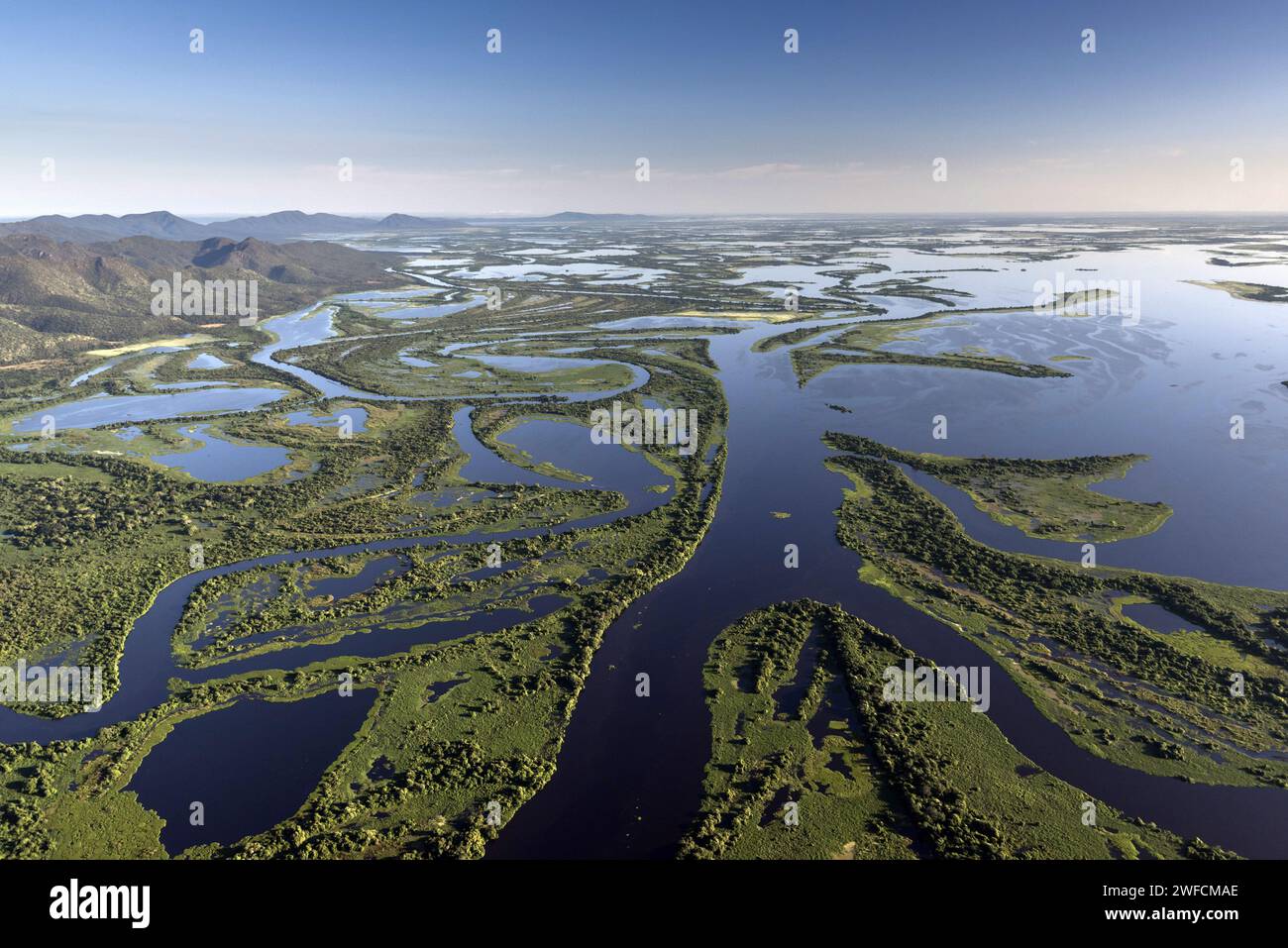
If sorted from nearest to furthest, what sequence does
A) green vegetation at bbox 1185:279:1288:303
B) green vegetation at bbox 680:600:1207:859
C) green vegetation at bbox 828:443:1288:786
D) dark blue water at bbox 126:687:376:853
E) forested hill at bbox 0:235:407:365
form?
1. green vegetation at bbox 680:600:1207:859
2. dark blue water at bbox 126:687:376:853
3. green vegetation at bbox 828:443:1288:786
4. forested hill at bbox 0:235:407:365
5. green vegetation at bbox 1185:279:1288:303

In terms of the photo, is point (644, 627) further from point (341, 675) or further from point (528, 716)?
point (341, 675)

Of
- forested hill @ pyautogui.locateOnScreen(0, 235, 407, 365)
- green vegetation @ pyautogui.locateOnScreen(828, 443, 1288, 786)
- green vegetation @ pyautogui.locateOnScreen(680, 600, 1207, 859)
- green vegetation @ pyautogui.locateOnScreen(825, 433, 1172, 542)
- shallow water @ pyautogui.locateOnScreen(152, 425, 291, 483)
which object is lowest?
green vegetation @ pyautogui.locateOnScreen(680, 600, 1207, 859)

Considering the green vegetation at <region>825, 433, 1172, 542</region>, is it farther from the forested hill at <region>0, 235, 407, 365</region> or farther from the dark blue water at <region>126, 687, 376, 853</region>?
the forested hill at <region>0, 235, 407, 365</region>

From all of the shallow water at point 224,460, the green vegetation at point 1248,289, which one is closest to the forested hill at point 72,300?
the shallow water at point 224,460

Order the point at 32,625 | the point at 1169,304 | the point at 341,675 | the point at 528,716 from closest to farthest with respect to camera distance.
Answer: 1. the point at 528,716
2. the point at 341,675
3. the point at 32,625
4. the point at 1169,304

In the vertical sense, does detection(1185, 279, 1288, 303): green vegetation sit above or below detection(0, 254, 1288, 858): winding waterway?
above

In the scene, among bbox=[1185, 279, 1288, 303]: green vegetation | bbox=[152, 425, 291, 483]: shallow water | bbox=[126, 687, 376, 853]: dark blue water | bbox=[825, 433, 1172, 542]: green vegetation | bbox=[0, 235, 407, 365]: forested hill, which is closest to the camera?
bbox=[126, 687, 376, 853]: dark blue water

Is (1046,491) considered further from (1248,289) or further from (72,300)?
(72,300)

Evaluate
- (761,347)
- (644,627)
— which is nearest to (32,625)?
(644,627)

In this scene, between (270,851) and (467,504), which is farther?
(467,504)

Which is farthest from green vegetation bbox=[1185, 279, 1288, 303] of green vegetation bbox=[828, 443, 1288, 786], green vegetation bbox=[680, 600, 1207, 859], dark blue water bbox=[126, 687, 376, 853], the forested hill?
the forested hill

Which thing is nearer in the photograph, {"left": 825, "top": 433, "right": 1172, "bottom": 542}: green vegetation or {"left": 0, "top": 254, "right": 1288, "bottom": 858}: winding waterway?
{"left": 0, "top": 254, "right": 1288, "bottom": 858}: winding waterway
